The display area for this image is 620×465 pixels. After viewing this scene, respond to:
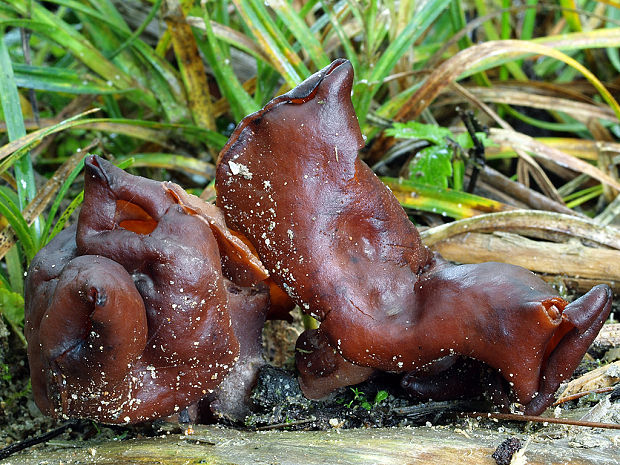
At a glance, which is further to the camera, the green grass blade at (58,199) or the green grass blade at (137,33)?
the green grass blade at (137,33)

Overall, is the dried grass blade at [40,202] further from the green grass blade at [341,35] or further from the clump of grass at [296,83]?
the green grass blade at [341,35]

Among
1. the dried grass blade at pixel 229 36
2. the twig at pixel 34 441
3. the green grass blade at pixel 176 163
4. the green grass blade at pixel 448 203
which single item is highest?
the dried grass blade at pixel 229 36

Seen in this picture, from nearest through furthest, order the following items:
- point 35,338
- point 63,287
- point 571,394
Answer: point 63,287
point 35,338
point 571,394

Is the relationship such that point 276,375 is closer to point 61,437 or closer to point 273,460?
point 273,460

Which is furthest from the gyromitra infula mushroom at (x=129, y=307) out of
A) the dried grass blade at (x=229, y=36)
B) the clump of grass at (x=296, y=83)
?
the dried grass blade at (x=229, y=36)

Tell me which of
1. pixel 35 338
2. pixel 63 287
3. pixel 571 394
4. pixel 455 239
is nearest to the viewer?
pixel 63 287

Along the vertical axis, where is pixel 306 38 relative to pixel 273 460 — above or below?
above

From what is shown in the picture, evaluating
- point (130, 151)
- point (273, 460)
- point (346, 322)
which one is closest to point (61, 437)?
point (273, 460)
